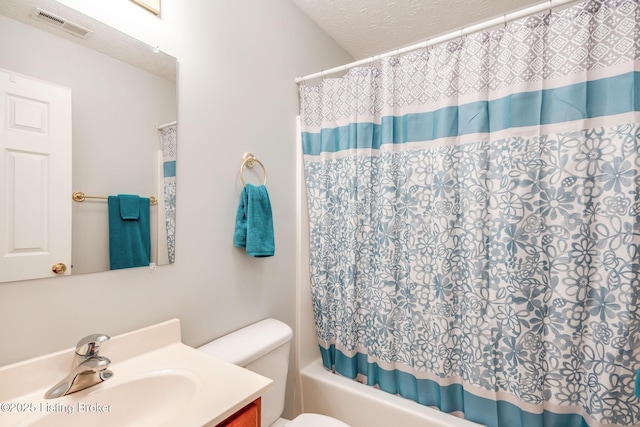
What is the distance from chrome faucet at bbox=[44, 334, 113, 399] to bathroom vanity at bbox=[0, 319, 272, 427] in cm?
1

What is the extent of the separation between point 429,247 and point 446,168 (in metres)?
0.36

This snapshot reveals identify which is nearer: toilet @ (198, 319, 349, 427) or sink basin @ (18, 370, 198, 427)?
sink basin @ (18, 370, 198, 427)

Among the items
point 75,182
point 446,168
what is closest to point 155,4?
point 75,182

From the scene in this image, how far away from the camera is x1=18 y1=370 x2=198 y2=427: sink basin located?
777mm

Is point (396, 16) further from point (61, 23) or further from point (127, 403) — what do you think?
point (127, 403)

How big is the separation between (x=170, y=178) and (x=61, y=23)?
0.52 metres

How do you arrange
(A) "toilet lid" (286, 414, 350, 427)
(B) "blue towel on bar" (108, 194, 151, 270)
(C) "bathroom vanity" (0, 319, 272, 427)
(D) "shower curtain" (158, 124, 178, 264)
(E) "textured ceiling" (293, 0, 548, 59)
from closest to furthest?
(C) "bathroom vanity" (0, 319, 272, 427), (B) "blue towel on bar" (108, 194, 151, 270), (D) "shower curtain" (158, 124, 178, 264), (A) "toilet lid" (286, 414, 350, 427), (E) "textured ceiling" (293, 0, 548, 59)

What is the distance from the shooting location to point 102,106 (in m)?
0.97

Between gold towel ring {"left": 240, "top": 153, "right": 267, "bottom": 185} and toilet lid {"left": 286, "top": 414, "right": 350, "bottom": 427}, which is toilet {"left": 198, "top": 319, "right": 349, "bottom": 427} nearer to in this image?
toilet lid {"left": 286, "top": 414, "right": 350, "bottom": 427}

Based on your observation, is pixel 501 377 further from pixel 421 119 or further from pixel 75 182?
pixel 75 182

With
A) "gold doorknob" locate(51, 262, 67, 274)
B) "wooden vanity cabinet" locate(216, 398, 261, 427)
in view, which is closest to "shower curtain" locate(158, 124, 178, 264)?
"gold doorknob" locate(51, 262, 67, 274)

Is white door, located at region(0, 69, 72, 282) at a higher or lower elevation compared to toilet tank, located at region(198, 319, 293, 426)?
higher

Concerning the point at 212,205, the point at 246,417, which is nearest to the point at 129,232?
the point at 212,205

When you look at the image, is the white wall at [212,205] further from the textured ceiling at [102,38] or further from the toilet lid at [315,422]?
the toilet lid at [315,422]
